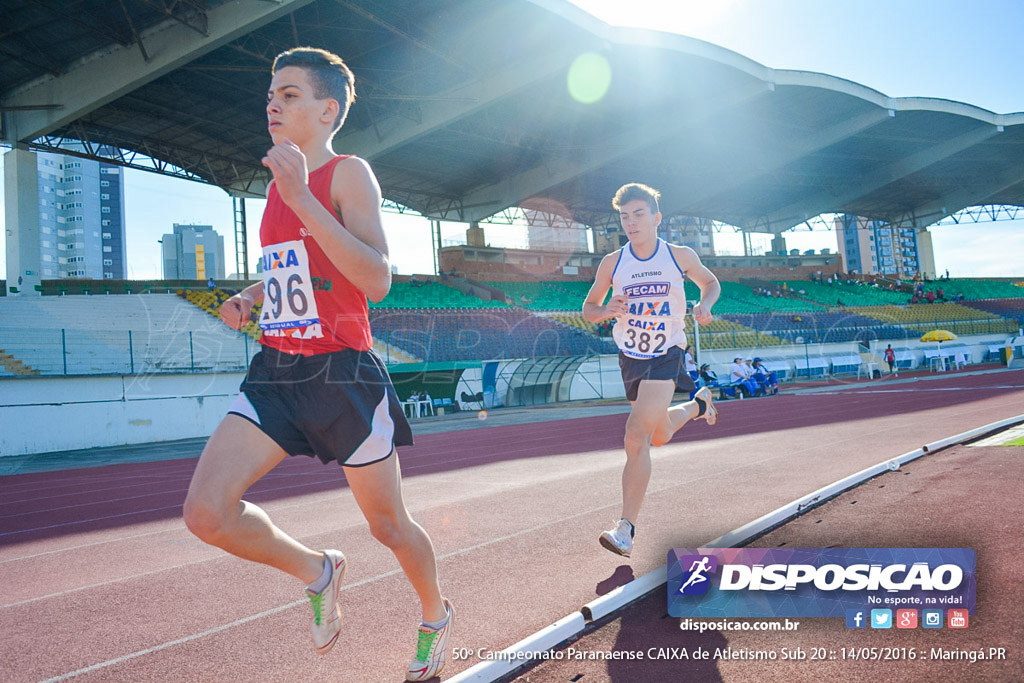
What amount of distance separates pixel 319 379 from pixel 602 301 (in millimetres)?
2447

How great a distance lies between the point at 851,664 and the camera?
247cm

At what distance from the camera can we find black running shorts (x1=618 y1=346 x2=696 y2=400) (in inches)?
177

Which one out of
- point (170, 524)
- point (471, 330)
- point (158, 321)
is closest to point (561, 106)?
point (471, 330)

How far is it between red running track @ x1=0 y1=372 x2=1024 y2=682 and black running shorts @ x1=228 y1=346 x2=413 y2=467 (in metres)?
0.93

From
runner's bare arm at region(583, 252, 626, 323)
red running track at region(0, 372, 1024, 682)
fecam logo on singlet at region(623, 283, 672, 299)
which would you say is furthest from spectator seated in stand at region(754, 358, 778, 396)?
fecam logo on singlet at region(623, 283, 672, 299)

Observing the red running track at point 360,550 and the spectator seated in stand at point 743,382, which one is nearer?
the red running track at point 360,550

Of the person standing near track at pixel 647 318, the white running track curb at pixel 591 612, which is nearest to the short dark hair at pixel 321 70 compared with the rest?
the white running track curb at pixel 591 612

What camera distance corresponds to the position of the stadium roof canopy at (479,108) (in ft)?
73.4

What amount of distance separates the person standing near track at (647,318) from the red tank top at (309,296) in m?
2.18

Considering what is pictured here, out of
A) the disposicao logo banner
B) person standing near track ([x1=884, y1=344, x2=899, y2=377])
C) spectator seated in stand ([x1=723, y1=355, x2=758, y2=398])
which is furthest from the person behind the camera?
person standing near track ([x1=884, y1=344, x2=899, y2=377])

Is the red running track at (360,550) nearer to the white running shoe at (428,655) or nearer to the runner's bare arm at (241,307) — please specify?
the white running shoe at (428,655)

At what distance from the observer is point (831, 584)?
9.89 feet

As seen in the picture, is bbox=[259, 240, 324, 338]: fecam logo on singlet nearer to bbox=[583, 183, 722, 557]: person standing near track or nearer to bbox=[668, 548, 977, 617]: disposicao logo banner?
bbox=[668, 548, 977, 617]: disposicao logo banner

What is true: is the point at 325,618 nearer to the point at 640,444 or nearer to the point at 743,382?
the point at 640,444
